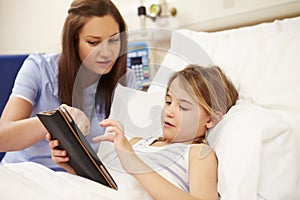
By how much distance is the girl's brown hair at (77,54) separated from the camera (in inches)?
40.7

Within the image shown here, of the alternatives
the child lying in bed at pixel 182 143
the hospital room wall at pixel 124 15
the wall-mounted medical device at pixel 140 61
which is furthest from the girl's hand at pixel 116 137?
the hospital room wall at pixel 124 15

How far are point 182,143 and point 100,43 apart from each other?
40cm

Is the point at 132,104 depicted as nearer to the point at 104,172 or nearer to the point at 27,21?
the point at 104,172

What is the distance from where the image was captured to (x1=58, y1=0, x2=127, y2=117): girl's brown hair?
1033mm

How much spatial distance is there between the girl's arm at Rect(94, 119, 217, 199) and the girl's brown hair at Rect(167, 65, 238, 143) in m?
0.17

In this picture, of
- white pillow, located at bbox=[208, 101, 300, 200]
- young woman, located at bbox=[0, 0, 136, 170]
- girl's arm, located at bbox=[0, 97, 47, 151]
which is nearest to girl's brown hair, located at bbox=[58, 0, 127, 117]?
young woman, located at bbox=[0, 0, 136, 170]

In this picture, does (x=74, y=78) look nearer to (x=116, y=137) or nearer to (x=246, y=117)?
(x=116, y=137)

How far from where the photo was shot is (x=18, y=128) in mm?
960

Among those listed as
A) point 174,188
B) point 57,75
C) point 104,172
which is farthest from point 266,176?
point 57,75

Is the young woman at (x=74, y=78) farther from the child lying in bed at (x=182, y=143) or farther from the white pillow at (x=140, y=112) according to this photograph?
the child lying in bed at (x=182, y=143)

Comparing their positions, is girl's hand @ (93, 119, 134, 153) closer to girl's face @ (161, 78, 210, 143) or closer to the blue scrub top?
girl's face @ (161, 78, 210, 143)

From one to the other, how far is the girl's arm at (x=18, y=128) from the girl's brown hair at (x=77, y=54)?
0.14 metres

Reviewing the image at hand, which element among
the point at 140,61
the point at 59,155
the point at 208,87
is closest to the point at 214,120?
the point at 208,87

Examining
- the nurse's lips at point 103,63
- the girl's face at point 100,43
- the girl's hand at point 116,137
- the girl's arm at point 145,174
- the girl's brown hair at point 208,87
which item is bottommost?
the girl's arm at point 145,174
